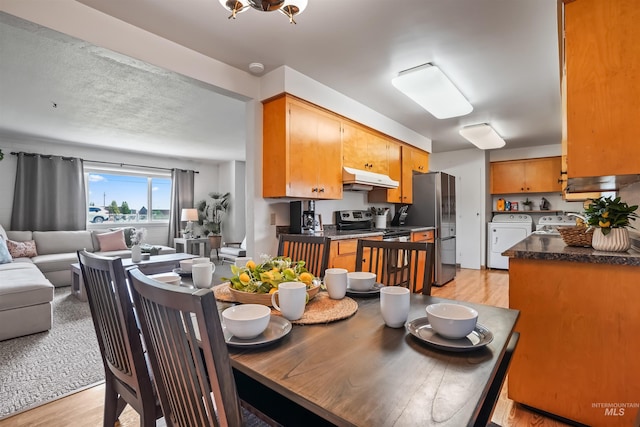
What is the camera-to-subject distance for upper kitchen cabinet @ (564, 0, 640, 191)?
1409 mm

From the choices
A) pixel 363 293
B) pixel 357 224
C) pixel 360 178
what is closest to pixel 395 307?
pixel 363 293

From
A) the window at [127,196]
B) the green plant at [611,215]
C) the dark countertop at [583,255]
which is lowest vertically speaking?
the dark countertop at [583,255]

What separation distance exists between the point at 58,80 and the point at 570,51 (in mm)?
4054

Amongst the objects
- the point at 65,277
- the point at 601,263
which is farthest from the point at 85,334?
the point at 601,263

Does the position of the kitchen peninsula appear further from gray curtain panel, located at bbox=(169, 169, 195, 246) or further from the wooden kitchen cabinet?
gray curtain panel, located at bbox=(169, 169, 195, 246)

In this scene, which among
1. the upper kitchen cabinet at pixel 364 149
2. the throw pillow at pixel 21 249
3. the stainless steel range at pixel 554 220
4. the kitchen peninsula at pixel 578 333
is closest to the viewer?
the kitchen peninsula at pixel 578 333

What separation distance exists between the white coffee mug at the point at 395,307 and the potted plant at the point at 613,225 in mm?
1407

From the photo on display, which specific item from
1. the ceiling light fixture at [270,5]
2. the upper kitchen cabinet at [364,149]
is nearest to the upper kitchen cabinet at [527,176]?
the upper kitchen cabinet at [364,149]

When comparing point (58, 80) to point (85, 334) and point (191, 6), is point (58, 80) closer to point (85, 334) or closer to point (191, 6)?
point (191, 6)

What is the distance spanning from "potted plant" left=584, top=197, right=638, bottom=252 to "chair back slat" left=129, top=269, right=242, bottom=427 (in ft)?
6.57

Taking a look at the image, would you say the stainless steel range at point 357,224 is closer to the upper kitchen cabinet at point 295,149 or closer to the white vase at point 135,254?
the upper kitchen cabinet at point 295,149

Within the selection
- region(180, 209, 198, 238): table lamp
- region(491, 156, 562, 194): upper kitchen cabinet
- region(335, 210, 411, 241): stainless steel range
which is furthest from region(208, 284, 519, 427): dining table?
region(180, 209, 198, 238): table lamp

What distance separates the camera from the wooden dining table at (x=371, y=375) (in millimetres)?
597

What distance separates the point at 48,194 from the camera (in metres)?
5.19
